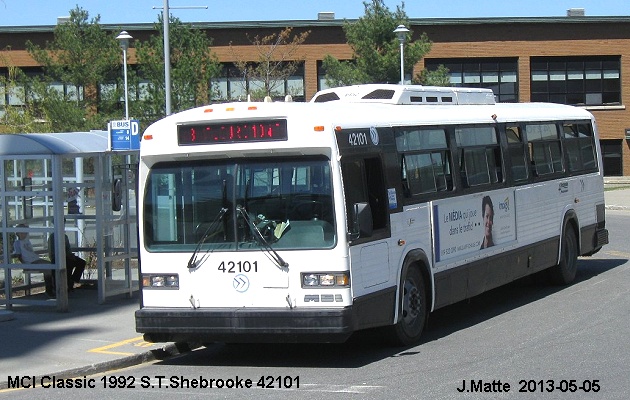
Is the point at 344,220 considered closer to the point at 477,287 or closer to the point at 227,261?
the point at 227,261

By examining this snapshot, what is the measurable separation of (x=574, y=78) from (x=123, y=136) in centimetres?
4257

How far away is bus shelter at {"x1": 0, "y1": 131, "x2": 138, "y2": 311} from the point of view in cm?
1412

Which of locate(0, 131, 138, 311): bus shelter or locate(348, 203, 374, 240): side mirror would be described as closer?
locate(348, 203, 374, 240): side mirror

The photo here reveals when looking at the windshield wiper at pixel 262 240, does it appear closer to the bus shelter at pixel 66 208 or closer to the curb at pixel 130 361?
A: the curb at pixel 130 361

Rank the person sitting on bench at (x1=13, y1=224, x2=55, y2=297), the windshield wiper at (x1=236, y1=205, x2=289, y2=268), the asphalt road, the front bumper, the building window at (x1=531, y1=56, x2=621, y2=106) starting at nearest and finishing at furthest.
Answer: the asphalt road
the front bumper
the windshield wiper at (x1=236, y1=205, x2=289, y2=268)
the person sitting on bench at (x1=13, y1=224, x2=55, y2=297)
the building window at (x1=531, y1=56, x2=621, y2=106)

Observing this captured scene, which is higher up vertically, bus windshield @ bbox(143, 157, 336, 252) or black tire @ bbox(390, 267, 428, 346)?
bus windshield @ bbox(143, 157, 336, 252)

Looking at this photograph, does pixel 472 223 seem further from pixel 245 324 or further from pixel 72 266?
pixel 72 266

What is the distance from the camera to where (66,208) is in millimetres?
17281

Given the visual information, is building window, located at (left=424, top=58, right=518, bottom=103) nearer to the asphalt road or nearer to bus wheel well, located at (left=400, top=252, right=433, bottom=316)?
the asphalt road

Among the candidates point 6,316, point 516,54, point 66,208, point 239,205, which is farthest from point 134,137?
point 516,54

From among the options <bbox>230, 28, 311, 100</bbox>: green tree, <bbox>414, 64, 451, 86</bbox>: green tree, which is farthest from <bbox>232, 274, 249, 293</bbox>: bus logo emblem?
<bbox>414, 64, 451, 86</bbox>: green tree

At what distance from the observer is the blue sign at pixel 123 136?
52.2ft

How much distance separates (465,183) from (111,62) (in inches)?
1151

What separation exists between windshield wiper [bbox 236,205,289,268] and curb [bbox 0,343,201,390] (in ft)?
6.79
